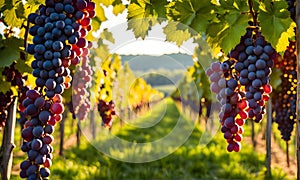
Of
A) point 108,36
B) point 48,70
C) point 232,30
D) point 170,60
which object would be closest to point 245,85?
point 232,30

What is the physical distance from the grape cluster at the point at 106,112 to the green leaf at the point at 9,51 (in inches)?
126

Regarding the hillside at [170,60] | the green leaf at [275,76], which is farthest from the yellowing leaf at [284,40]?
the green leaf at [275,76]

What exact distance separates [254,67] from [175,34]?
2.07 feet

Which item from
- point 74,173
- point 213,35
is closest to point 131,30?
point 213,35

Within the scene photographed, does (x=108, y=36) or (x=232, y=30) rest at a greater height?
(x=108, y=36)

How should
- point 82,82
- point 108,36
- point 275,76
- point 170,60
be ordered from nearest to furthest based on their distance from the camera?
1. point 82,82
2. point 108,36
3. point 170,60
4. point 275,76

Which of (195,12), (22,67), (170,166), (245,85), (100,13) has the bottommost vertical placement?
(170,166)

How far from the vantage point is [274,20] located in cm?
226

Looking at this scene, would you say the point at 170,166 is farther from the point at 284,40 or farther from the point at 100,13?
the point at 284,40

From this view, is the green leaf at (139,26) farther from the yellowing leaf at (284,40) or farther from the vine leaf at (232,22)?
the yellowing leaf at (284,40)

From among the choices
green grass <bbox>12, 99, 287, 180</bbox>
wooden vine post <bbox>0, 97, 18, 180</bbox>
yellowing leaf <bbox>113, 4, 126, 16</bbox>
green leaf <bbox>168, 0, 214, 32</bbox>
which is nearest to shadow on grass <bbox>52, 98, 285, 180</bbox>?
green grass <bbox>12, 99, 287, 180</bbox>

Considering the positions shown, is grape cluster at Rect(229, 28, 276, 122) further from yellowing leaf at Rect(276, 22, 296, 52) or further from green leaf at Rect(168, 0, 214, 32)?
green leaf at Rect(168, 0, 214, 32)

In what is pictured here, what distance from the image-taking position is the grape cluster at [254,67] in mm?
2363

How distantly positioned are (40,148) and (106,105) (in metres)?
4.04
